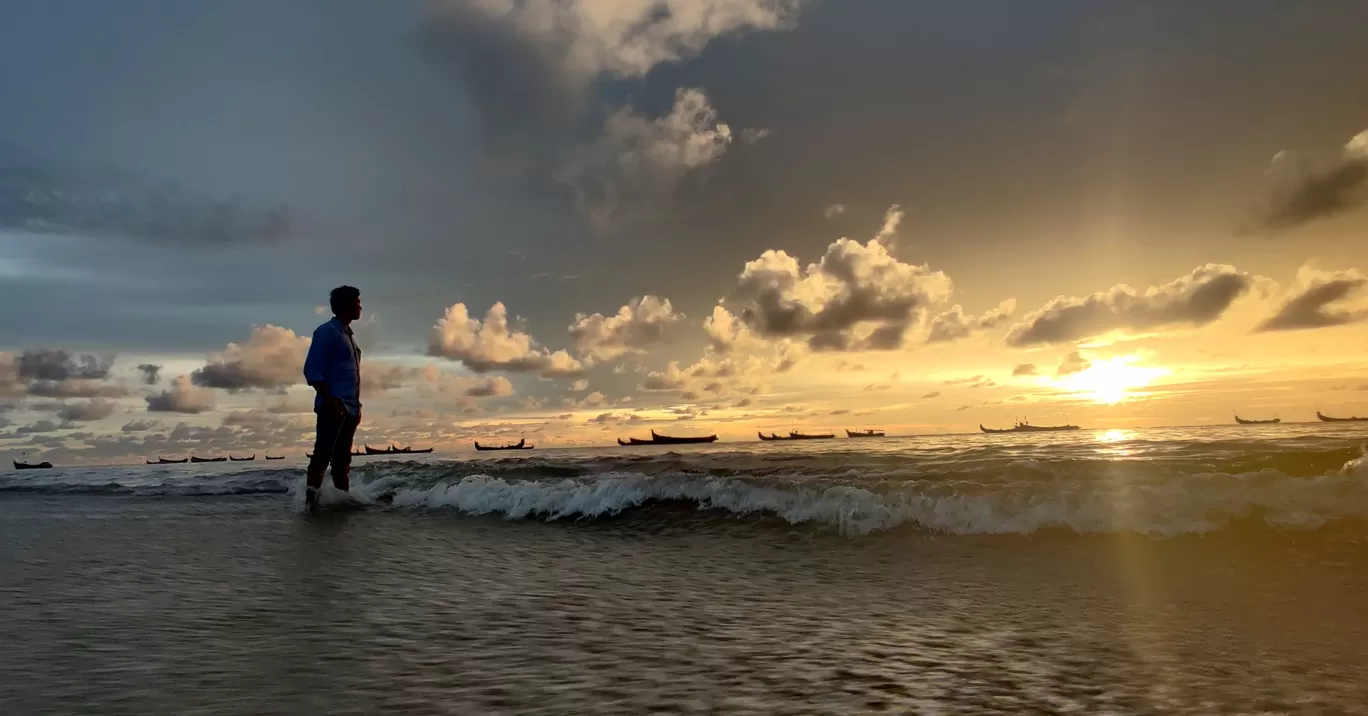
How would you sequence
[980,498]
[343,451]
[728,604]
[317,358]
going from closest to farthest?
[728,604] < [980,498] < [317,358] < [343,451]

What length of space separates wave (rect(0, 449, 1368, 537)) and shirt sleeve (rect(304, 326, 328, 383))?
1.82 m

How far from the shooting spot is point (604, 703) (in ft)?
8.56

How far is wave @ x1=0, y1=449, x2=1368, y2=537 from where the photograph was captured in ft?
25.6

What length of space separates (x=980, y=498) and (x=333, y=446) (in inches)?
356

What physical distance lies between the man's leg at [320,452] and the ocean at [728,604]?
892 millimetres

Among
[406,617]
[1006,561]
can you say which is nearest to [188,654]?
[406,617]

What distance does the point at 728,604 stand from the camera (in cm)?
452

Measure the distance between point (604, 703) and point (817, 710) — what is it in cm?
72

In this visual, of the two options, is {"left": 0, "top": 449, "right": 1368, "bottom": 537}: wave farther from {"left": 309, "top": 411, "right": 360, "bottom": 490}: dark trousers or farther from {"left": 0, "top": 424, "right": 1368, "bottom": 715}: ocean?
{"left": 309, "top": 411, "right": 360, "bottom": 490}: dark trousers

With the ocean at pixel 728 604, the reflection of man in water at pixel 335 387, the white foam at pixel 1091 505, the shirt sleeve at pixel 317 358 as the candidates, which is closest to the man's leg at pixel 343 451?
the reflection of man in water at pixel 335 387

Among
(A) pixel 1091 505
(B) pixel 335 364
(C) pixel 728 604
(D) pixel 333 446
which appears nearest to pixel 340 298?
(B) pixel 335 364

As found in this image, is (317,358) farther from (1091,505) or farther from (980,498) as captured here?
(1091,505)

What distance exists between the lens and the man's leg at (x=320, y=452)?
1125 cm

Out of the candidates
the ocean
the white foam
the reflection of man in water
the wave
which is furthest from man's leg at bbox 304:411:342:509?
the white foam
